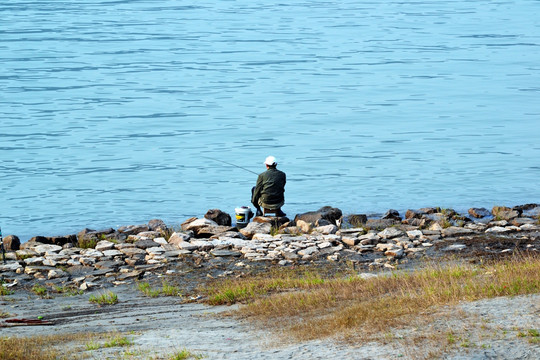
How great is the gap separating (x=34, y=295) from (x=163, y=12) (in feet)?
251

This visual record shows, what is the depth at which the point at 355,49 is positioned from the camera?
224ft

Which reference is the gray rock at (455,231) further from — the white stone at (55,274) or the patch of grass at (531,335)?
the patch of grass at (531,335)

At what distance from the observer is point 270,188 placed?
790 inches

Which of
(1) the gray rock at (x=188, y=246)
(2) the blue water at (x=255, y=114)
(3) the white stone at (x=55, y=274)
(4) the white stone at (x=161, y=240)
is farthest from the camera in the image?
(2) the blue water at (x=255, y=114)

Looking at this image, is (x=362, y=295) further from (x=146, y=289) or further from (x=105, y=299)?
(x=105, y=299)

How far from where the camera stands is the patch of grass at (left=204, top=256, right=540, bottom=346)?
34.6 ft

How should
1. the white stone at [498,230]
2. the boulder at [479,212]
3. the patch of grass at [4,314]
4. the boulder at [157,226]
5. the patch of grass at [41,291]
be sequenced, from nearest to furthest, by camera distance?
the patch of grass at [4,314] < the patch of grass at [41,291] < the white stone at [498,230] < the boulder at [157,226] < the boulder at [479,212]

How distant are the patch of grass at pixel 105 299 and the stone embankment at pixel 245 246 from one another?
0.84 m

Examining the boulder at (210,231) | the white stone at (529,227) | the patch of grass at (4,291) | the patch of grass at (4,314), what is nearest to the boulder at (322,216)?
the boulder at (210,231)

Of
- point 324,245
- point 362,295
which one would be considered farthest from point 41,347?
point 324,245

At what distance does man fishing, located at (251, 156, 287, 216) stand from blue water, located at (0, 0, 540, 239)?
193 inches

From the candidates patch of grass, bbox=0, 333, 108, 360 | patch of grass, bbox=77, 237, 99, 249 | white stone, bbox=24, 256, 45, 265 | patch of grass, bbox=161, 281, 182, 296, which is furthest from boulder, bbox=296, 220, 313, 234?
patch of grass, bbox=0, 333, 108, 360

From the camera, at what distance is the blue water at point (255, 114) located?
28.6m

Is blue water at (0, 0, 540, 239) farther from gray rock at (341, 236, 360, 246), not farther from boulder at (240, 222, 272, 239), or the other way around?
gray rock at (341, 236, 360, 246)
